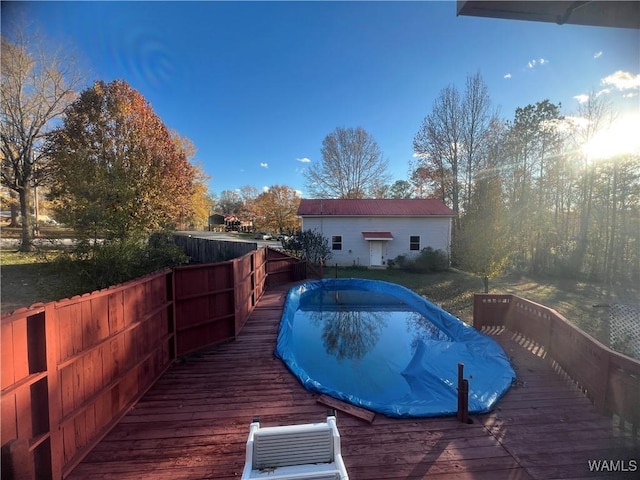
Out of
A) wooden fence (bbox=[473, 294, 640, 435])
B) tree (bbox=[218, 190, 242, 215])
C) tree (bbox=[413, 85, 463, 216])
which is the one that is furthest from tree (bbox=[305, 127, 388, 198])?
tree (bbox=[218, 190, 242, 215])

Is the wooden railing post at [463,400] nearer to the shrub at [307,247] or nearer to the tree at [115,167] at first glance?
the tree at [115,167]

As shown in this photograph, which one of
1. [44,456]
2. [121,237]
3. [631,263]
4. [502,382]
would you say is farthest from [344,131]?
[44,456]

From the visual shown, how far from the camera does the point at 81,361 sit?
2.87 m

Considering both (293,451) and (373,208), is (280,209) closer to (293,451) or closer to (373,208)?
(373,208)

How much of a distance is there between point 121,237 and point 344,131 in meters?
26.4

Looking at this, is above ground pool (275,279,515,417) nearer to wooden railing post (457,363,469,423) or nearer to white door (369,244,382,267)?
wooden railing post (457,363,469,423)

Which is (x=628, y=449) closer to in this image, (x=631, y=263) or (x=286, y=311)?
(x=286, y=311)

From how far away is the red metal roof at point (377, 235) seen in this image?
58.8ft

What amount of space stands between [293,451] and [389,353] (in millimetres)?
5493

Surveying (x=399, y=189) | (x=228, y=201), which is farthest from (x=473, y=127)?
(x=228, y=201)

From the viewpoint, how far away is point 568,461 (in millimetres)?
2871

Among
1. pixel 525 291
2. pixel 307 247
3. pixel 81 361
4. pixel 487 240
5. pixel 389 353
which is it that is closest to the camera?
pixel 81 361

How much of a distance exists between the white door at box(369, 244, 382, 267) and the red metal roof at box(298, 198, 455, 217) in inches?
74.2

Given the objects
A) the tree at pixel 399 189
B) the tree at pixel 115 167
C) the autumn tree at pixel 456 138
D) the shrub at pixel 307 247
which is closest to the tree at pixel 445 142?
the autumn tree at pixel 456 138
